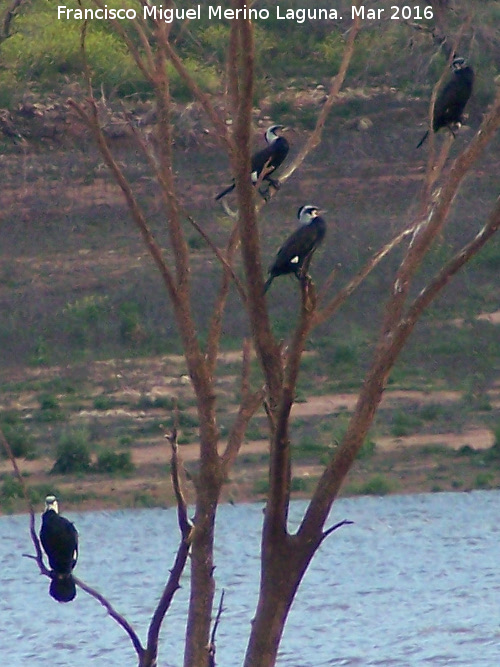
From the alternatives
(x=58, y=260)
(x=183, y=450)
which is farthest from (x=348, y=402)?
(x=58, y=260)

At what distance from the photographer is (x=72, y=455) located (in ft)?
42.0

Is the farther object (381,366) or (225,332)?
(225,332)

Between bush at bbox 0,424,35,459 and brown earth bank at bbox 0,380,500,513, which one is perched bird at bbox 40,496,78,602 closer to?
brown earth bank at bbox 0,380,500,513

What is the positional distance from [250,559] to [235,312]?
7532 millimetres

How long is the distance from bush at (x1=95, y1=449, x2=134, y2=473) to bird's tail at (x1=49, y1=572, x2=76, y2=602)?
9084mm

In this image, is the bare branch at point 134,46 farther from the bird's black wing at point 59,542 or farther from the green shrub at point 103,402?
the green shrub at point 103,402

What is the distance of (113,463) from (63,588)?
9239 millimetres

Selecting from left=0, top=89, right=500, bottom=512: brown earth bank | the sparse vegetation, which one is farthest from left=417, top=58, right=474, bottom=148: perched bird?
the sparse vegetation

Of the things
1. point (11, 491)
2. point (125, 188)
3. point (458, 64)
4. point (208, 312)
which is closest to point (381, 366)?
point (125, 188)

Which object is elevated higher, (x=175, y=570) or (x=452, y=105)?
(x=452, y=105)

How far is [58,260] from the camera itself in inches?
763

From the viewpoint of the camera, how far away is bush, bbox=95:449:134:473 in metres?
12.7

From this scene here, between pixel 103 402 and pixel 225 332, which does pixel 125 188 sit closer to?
pixel 103 402

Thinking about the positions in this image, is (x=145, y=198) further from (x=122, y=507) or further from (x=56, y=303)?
(x=122, y=507)
